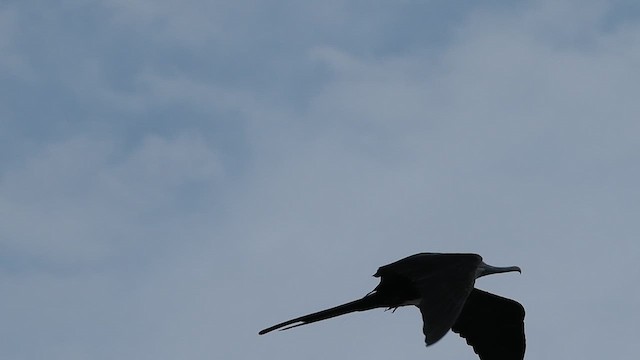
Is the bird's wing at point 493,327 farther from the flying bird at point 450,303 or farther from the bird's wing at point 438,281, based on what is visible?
the bird's wing at point 438,281

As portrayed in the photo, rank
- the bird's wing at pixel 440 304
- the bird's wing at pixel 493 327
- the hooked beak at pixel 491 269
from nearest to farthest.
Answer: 1. the bird's wing at pixel 440 304
2. the hooked beak at pixel 491 269
3. the bird's wing at pixel 493 327

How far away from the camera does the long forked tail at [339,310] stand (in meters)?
10.1

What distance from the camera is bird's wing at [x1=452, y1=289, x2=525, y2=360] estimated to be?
1241 cm

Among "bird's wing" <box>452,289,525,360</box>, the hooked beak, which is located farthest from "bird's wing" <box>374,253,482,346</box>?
"bird's wing" <box>452,289,525,360</box>

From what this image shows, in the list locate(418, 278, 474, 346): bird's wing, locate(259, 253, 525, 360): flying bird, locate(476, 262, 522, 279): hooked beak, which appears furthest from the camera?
locate(476, 262, 522, 279): hooked beak

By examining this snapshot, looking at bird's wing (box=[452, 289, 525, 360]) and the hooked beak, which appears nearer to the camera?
the hooked beak

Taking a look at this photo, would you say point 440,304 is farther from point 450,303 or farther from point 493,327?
point 493,327

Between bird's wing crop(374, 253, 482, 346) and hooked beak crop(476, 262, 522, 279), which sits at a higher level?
hooked beak crop(476, 262, 522, 279)

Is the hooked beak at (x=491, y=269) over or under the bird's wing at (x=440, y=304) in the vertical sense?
over

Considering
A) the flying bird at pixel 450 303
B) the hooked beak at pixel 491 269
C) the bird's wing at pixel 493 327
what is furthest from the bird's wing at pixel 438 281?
the bird's wing at pixel 493 327

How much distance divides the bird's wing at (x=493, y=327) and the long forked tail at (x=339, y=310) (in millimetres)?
1881

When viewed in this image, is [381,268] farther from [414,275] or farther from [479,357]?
[479,357]

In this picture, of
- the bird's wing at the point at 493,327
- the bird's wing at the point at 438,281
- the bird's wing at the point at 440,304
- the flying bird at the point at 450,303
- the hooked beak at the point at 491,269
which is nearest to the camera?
the bird's wing at the point at 440,304

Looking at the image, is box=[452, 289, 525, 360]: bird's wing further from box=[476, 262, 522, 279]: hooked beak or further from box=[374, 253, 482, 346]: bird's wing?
box=[374, 253, 482, 346]: bird's wing
